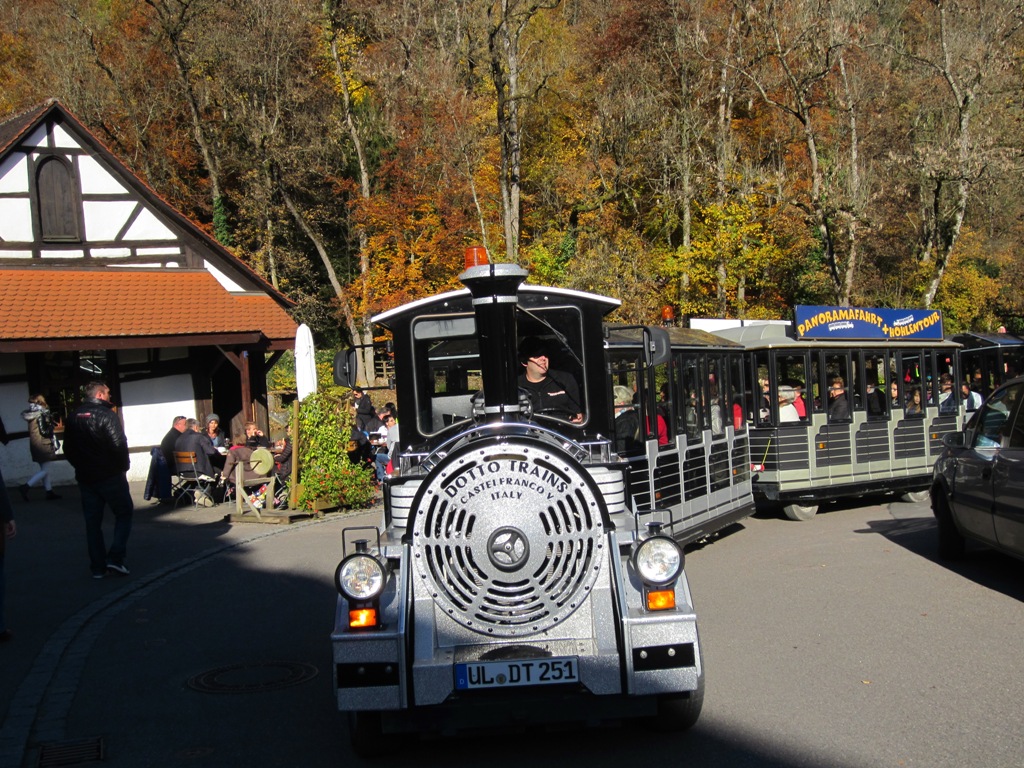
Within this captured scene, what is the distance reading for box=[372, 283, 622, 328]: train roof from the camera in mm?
6589

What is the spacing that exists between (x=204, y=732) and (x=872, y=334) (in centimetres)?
1187

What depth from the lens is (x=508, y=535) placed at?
16.2 ft

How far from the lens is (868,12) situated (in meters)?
28.4

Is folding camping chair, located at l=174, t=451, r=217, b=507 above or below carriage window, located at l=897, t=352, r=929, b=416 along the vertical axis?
below

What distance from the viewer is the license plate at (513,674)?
4.81 meters

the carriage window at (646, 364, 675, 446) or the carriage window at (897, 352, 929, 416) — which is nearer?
the carriage window at (646, 364, 675, 446)

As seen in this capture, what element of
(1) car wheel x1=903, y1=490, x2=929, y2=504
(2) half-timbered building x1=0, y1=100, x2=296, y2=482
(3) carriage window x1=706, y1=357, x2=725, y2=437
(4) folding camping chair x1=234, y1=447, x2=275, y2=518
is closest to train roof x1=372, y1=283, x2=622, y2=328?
(3) carriage window x1=706, y1=357, x2=725, y2=437

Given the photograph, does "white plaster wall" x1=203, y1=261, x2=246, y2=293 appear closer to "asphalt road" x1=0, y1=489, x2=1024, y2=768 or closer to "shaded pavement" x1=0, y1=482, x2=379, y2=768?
"shaded pavement" x1=0, y1=482, x2=379, y2=768

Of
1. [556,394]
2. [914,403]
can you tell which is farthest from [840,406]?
[556,394]

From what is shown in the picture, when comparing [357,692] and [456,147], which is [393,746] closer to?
[357,692]

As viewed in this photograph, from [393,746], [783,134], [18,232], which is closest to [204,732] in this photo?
[393,746]

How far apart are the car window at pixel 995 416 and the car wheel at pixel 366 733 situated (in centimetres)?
638

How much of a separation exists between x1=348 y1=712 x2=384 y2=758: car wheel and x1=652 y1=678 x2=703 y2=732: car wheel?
141 cm

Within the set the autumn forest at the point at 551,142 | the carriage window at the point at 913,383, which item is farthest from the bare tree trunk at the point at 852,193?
the carriage window at the point at 913,383
